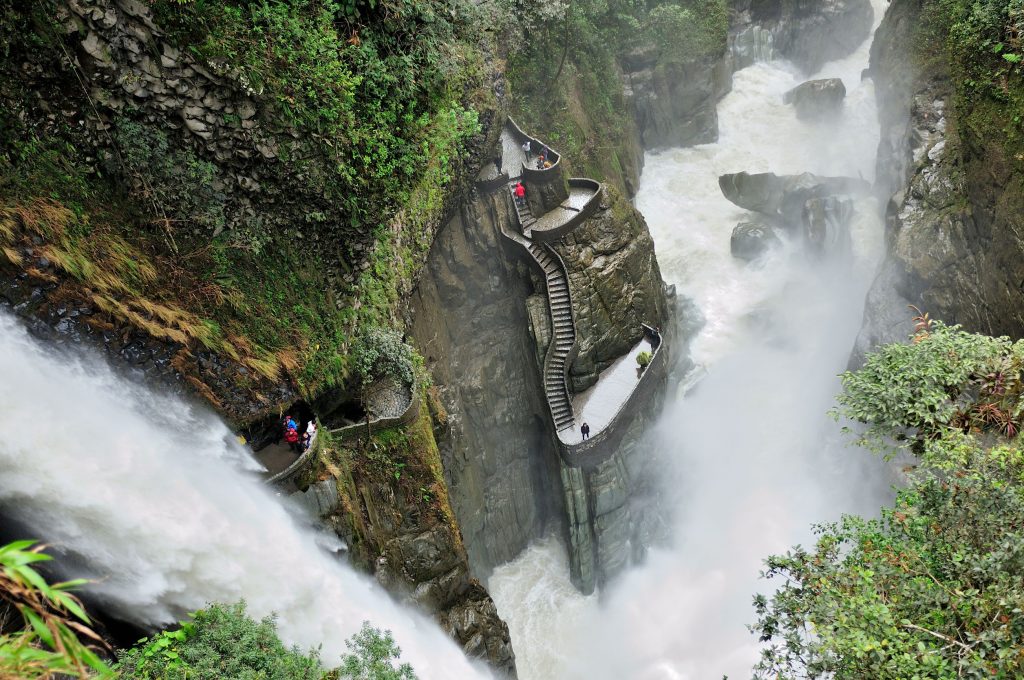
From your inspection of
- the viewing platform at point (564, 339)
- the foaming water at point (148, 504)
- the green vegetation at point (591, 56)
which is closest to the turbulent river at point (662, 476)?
the foaming water at point (148, 504)

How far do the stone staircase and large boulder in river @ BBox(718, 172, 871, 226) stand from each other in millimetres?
16401

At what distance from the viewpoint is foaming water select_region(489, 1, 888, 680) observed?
920 inches

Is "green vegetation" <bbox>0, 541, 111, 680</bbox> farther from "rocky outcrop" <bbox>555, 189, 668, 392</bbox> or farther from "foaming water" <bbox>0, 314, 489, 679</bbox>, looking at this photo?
"rocky outcrop" <bbox>555, 189, 668, 392</bbox>

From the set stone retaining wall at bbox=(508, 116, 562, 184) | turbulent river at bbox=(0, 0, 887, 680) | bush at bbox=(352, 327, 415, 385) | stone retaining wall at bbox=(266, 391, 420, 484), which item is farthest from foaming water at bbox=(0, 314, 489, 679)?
stone retaining wall at bbox=(508, 116, 562, 184)

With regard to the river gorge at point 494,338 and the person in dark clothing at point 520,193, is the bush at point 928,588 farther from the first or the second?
the person in dark clothing at point 520,193

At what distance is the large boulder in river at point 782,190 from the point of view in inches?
1300

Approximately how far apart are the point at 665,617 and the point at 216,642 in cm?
1833

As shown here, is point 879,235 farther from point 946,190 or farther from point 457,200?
point 457,200

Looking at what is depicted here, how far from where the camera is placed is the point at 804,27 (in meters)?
43.1

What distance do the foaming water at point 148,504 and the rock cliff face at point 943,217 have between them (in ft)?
66.4

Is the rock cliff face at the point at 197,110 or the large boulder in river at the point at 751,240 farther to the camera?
the large boulder in river at the point at 751,240

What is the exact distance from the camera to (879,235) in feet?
102

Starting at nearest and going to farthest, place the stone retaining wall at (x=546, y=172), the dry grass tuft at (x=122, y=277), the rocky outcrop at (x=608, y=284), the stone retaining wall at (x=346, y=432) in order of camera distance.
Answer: the dry grass tuft at (x=122, y=277) → the stone retaining wall at (x=346, y=432) → the rocky outcrop at (x=608, y=284) → the stone retaining wall at (x=546, y=172)

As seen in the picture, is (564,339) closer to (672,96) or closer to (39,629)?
(39,629)
